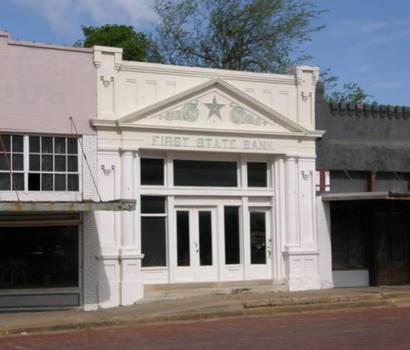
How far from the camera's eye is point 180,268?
20.3m

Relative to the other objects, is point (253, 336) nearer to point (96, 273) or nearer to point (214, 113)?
point (96, 273)

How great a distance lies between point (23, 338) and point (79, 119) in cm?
626

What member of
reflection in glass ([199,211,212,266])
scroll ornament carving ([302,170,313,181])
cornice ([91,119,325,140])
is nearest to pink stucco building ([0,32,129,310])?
cornice ([91,119,325,140])

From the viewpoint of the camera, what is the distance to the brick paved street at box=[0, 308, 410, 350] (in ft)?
41.9

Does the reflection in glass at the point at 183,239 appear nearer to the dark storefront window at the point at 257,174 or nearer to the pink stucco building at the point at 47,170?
the dark storefront window at the point at 257,174

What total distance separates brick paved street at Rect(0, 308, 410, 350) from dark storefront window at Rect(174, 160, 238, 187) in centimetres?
481

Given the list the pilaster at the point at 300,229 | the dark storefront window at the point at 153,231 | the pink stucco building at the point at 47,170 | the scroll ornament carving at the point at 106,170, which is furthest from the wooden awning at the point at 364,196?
the pink stucco building at the point at 47,170

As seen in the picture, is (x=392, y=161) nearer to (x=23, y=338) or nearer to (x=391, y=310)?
(x=391, y=310)

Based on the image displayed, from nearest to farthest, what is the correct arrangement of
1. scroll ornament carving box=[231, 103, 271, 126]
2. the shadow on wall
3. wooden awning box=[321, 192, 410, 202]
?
the shadow on wall
wooden awning box=[321, 192, 410, 202]
scroll ornament carving box=[231, 103, 271, 126]

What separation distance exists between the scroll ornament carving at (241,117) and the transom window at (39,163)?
437cm

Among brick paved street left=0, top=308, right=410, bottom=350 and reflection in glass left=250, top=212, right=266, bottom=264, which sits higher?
reflection in glass left=250, top=212, right=266, bottom=264

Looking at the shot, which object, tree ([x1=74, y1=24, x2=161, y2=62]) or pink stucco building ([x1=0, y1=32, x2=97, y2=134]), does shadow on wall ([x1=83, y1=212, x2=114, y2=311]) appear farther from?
tree ([x1=74, y1=24, x2=161, y2=62])

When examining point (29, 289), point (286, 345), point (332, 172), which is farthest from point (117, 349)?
point (332, 172)

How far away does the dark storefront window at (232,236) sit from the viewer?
2109 cm
